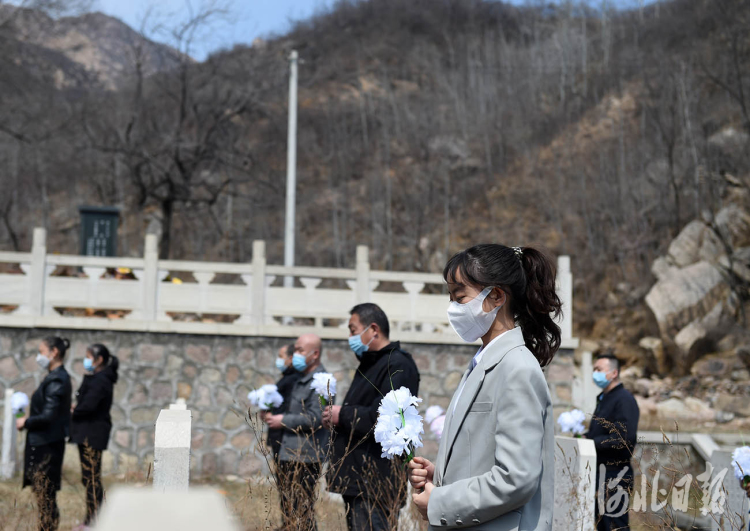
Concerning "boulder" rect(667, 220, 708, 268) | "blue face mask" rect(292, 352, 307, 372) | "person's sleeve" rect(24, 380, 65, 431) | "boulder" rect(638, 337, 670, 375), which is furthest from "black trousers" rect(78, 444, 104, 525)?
"boulder" rect(667, 220, 708, 268)

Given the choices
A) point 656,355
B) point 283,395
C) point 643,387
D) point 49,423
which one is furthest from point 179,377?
point 656,355

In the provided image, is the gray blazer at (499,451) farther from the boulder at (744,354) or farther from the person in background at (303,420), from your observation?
the boulder at (744,354)

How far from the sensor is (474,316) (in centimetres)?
251

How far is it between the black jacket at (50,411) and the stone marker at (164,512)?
5.43 metres

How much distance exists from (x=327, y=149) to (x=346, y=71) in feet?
27.3

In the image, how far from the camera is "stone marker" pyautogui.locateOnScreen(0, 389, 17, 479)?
9422 mm

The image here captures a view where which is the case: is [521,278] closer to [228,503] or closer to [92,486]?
[228,503]

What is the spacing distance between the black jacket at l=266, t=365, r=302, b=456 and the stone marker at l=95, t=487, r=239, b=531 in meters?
4.78

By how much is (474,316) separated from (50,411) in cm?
454

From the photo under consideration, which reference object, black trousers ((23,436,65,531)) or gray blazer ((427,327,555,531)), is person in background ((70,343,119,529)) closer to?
black trousers ((23,436,65,531))

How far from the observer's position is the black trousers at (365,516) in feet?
14.0

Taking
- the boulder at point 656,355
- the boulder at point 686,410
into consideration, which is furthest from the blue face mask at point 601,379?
the boulder at point 656,355

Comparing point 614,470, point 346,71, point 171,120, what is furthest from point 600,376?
point 346,71

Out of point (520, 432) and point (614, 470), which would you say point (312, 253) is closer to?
point (614, 470)
